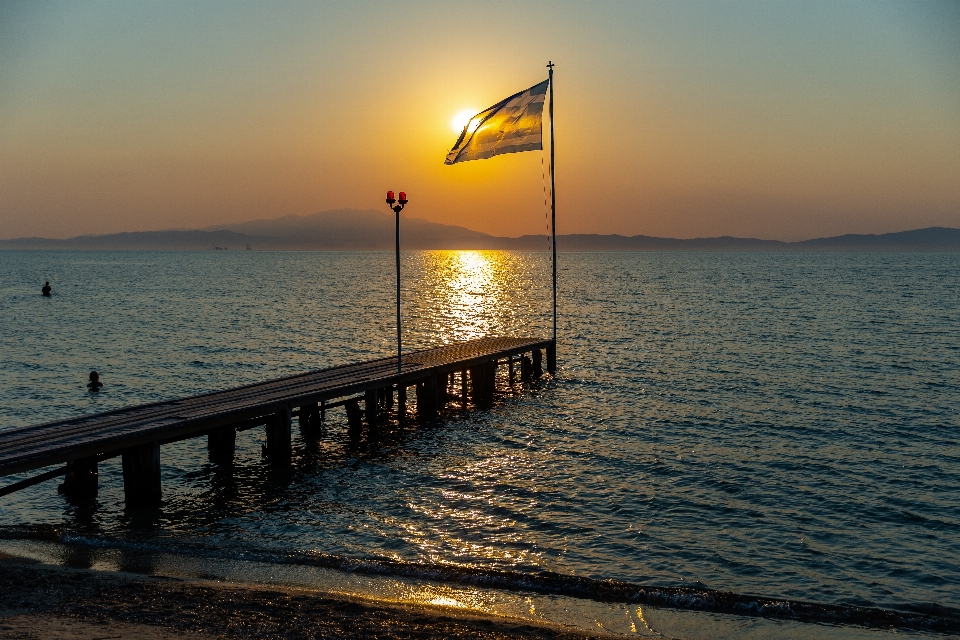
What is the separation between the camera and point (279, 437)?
23.6 m

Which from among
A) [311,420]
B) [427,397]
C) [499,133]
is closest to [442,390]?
[427,397]

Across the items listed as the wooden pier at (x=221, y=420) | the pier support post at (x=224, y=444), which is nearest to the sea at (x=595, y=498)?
the pier support post at (x=224, y=444)

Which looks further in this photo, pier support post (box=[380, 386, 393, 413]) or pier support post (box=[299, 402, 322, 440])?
pier support post (box=[380, 386, 393, 413])

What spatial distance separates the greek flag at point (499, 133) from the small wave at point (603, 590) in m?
18.2

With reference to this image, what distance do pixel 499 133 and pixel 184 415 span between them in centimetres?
1598

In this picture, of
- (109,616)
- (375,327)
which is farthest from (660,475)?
(375,327)

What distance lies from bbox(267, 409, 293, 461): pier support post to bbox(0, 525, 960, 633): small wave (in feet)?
21.3

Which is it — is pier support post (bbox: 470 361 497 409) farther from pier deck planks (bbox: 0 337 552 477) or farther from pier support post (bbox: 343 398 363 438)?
pier support post (bbox: 343 398 363 438)

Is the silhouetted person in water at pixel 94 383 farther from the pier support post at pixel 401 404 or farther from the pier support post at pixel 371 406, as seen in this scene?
the pier support post at pixel 371 406

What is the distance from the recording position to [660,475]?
2242cm

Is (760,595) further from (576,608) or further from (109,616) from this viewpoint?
(109,616)

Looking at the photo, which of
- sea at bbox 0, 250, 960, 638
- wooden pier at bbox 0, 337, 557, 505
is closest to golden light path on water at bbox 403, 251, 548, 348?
sea at bbox 0, 250, 960, 638

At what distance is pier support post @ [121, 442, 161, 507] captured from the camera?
63.7 feet

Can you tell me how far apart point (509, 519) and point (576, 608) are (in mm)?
4645
